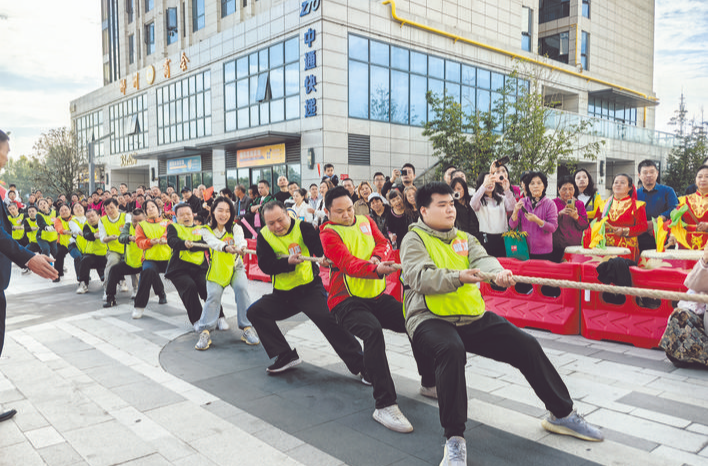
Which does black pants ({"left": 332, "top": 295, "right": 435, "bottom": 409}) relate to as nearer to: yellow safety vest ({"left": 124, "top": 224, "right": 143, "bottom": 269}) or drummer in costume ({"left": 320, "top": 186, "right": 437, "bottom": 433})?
drummer in costume ({"left": 320, "top": 186, "right": 437, "bottom": 433})

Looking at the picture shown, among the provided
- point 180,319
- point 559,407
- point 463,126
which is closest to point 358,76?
point 463,126

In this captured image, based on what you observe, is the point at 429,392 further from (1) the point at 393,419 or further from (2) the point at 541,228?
(2) the point at 541,228

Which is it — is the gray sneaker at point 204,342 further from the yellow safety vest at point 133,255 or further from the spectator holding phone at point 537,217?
the spectator holding phone at point 537,217

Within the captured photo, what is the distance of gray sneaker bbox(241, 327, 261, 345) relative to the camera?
6.18m

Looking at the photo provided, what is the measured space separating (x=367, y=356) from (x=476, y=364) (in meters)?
1.60

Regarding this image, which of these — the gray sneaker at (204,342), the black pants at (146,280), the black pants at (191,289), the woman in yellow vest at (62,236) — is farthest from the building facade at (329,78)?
the gray sneaker at (204,342)

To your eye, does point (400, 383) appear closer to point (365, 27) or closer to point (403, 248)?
point (403, 248)

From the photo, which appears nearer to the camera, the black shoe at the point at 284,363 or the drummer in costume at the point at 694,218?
the black shoe at the point at 284,363

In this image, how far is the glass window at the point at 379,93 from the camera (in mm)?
20797

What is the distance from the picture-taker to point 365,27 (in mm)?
20172

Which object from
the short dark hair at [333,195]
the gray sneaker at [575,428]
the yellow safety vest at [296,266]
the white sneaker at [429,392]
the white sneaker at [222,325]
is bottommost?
the white sneaker at [222,325]

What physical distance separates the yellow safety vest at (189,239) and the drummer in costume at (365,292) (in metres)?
2.91

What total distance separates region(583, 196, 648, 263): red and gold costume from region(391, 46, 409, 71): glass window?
53.1ft

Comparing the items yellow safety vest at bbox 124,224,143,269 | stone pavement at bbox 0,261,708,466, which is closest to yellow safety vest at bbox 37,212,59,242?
yellow safety vest at bbox 124,224,143,269
